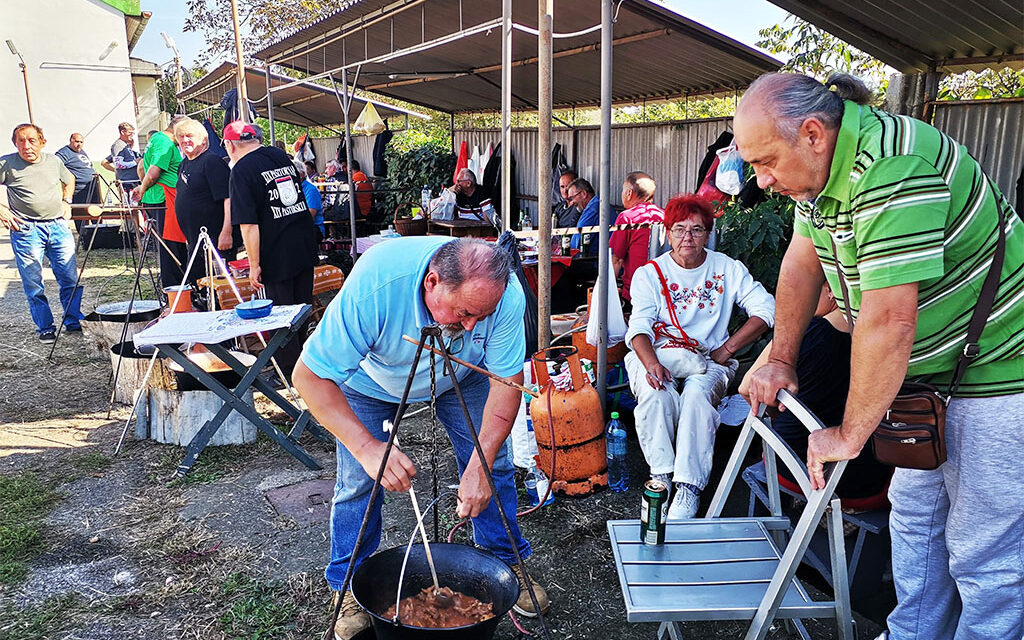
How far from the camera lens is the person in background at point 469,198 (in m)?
9.63

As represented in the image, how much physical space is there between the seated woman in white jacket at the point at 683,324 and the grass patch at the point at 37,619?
2.65 m

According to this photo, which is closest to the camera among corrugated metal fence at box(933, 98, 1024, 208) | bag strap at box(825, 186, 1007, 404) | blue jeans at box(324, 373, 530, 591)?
bag strap at box(825, 186, 1007, 404)

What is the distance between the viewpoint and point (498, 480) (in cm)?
282

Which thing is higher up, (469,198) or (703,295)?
(469,198)

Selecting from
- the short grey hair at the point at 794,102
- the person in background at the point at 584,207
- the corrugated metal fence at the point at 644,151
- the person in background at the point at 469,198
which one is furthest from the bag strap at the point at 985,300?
the person in background at the point at 469,198

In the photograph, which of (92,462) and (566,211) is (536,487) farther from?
(566,211)

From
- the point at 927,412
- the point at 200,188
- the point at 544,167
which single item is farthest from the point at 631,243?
the point at 927,412

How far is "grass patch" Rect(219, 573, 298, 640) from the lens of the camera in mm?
2781

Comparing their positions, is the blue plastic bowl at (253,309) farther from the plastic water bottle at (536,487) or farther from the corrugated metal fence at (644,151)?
the corrugated metal fence at (644,151)

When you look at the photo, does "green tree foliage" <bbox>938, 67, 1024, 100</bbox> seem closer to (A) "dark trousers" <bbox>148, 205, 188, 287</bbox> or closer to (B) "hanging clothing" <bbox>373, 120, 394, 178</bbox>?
(A) "dark trousers" <bbox>148, 205, 188, 287</bbox>

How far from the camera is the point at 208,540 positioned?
346 cm

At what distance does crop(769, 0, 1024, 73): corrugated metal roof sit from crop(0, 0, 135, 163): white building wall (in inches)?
737

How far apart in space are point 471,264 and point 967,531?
1588 millimetres

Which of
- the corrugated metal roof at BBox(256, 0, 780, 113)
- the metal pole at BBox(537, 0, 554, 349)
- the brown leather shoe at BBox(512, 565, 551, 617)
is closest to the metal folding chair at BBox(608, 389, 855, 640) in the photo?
the brown leather shoe at BBox(512, 565, 551, 617)
